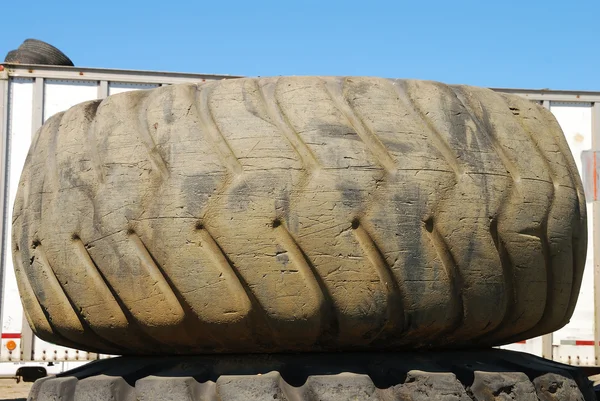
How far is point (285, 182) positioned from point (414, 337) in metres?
0.62

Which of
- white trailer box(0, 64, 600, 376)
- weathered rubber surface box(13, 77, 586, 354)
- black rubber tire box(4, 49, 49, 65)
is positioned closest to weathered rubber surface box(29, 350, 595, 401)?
weathered rubber surface box(13, 77, 586, 354)

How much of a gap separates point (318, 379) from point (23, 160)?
4.69 meters

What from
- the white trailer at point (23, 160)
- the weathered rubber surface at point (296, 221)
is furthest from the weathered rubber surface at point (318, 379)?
the white trailer at point (23, 160)

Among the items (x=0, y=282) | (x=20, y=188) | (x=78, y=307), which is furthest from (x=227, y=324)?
(x=0, y=282)

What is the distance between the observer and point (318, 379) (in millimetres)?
2346

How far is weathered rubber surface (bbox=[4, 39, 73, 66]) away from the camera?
7.12m

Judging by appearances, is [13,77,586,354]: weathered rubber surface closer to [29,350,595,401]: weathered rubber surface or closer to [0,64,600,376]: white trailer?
[29,350,595,401]: weathered rubber surface

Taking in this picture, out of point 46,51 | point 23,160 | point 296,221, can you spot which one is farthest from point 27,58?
point 296,221

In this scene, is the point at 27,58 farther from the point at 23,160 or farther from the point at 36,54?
the point at 23,160

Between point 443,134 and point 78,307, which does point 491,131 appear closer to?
point 443,134

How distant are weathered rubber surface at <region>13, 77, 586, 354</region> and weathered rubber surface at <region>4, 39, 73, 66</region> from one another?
4812 millimetres

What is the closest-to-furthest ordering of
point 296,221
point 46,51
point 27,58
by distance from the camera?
point 296,221 < point 27,58 < point 46,51

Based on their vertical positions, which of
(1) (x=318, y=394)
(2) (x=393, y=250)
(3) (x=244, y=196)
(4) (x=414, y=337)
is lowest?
(1) (x=318, y=394)

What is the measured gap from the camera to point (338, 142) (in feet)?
7.68
